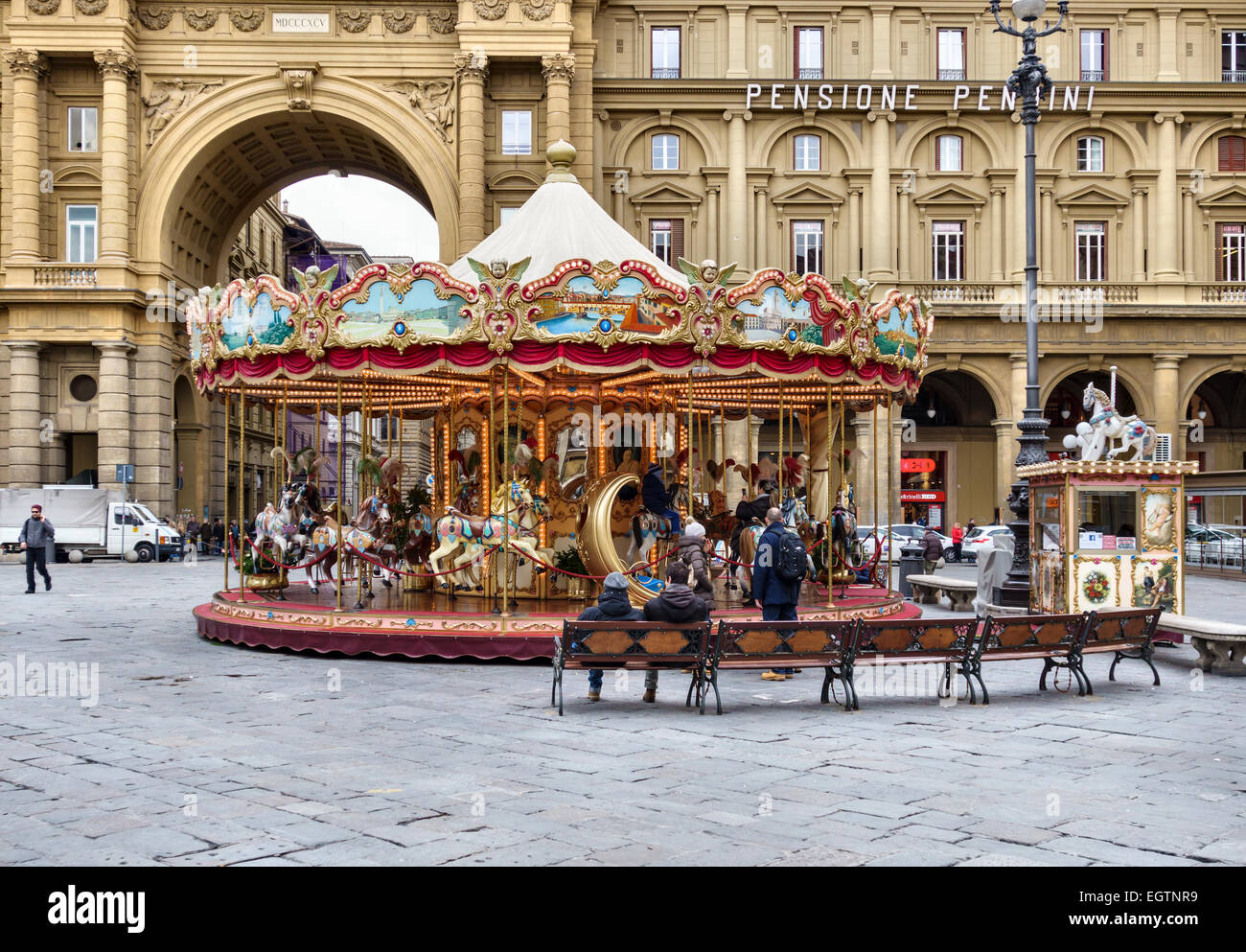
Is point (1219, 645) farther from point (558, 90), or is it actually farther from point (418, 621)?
point (558, 90)

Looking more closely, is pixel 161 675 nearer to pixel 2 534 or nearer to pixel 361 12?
pixel 2 534

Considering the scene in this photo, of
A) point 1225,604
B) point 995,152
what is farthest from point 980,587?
point 995,152

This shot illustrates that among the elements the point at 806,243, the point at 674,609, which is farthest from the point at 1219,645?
the point at 806,243

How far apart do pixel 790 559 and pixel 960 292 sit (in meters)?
30.1

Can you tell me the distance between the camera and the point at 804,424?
2062 centimetres

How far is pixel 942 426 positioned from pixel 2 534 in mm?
29759

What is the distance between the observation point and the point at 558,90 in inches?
1458

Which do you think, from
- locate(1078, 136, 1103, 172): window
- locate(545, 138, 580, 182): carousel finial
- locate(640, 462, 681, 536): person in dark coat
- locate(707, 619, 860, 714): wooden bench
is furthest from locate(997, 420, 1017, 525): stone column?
locate(707, 619, 860, 714): wooden bench

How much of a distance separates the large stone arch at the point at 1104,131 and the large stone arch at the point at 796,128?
576 centimetres

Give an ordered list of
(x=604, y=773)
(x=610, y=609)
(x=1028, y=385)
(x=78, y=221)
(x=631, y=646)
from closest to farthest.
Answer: (x=604, y=773)
(x=631, y=646)
(x=610, y=609)
(x=1028, y=385)
(x=78, y=221)

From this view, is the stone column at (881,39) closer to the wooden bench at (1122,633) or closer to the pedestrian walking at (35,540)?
the pedestrian walking at (35,540)

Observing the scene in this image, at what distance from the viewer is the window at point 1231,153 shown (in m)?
40.3

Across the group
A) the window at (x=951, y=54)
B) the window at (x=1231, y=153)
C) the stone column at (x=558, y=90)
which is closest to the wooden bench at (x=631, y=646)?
the stone column at (x=558, y=90)

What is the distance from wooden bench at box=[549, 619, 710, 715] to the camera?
10188mm
